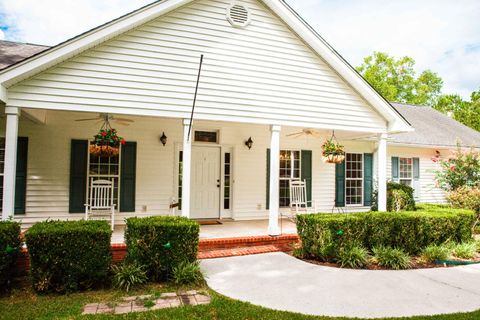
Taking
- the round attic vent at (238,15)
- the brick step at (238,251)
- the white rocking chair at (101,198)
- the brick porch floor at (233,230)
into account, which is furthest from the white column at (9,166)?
the round attic vent at (238,15)

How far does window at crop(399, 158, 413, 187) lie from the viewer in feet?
37.1

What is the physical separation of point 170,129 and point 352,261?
5.18m

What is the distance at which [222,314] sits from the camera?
350 cm

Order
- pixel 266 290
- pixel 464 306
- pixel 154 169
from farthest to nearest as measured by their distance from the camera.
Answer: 1. pixel 154 169
2. pixel 266 290
3. pixel 464 306

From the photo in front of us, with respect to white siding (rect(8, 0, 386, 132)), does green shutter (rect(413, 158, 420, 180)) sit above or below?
below

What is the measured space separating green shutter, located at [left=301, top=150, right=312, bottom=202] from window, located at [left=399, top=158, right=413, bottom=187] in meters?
4.04

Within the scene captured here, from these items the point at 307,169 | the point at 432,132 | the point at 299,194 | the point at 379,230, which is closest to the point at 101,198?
the point at 299,194

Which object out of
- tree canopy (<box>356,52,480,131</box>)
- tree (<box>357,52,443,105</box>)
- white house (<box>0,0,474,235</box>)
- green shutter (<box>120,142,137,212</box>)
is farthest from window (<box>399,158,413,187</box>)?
tree (<box>357,52,443,105</box>)

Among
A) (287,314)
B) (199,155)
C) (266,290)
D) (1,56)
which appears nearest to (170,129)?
(199,155)

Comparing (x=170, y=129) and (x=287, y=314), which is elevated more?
(x=170, y=129)

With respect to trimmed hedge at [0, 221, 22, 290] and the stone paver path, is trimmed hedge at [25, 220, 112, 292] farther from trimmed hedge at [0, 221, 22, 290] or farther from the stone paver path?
the stone paver path

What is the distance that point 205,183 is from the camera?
836 cm

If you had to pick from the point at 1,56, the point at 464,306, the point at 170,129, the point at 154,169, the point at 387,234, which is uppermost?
the point at 1,56

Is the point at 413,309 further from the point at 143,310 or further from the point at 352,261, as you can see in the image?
the point at 143,310
